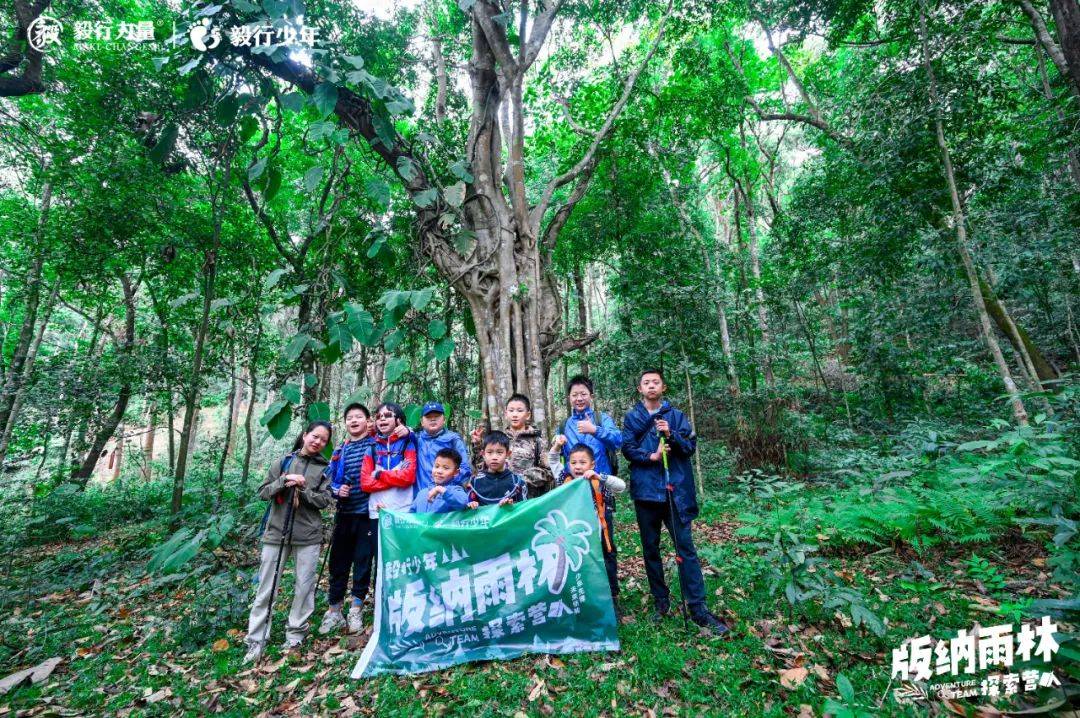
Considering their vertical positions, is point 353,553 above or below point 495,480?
below

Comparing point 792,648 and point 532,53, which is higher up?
point 532,53

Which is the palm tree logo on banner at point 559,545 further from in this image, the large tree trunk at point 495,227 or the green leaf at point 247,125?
the green leaf at point 247,125

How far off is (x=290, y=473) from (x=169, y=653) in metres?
1.93

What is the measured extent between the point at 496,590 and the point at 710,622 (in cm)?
176

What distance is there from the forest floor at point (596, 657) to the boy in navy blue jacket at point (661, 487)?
32cm

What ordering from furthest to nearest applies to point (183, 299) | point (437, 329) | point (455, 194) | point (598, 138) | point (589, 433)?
point (598, 138), point (455, 194), point (183, 299), point (437, 329), point (589, 433)

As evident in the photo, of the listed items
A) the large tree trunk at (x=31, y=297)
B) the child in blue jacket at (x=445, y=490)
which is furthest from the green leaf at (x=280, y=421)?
the large tree trunk at (x=31, y=297)

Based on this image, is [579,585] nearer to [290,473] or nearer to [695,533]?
[290,473]

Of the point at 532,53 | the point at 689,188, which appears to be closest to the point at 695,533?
the point at 532,53

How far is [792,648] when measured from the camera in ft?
10.8

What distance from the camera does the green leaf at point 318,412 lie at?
4.71 m

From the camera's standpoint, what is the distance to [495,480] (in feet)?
13.0

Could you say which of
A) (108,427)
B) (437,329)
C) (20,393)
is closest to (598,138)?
(437,329)

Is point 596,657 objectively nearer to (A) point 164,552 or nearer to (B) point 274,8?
(A) point 164,552
